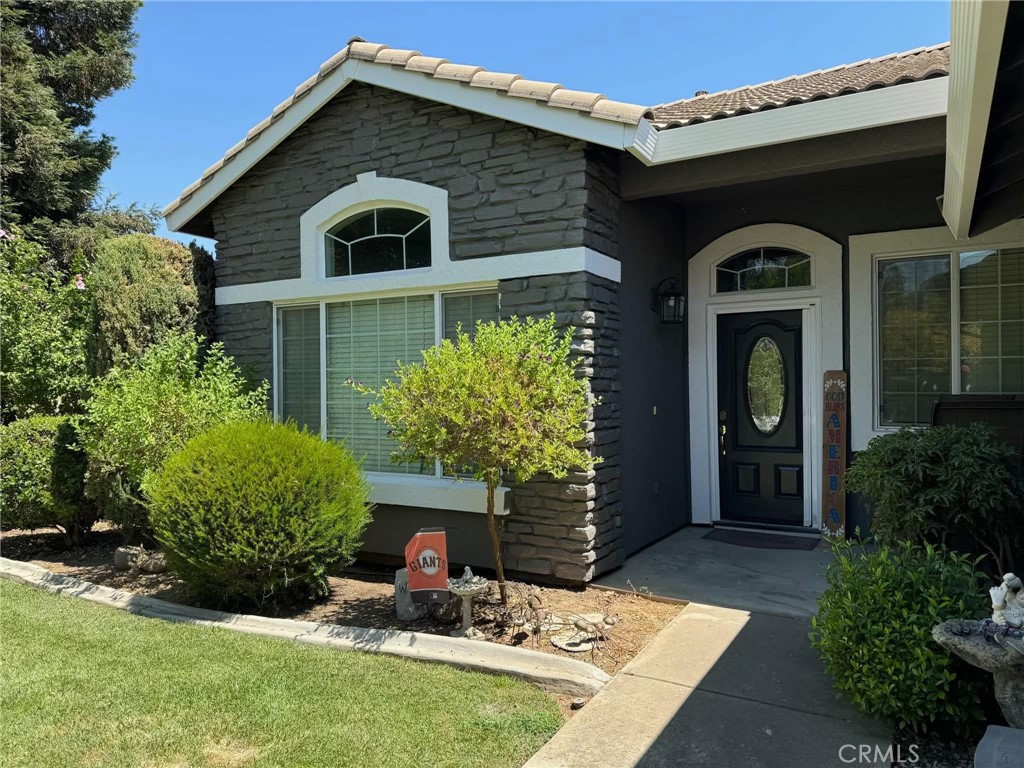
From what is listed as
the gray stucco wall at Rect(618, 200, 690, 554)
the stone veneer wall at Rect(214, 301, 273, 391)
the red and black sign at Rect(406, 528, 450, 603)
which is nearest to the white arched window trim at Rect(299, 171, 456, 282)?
the stone veneer wall at Rect(214, 301, 273, 391)

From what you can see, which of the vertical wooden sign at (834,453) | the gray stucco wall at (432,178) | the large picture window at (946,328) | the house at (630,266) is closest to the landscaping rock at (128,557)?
the house at (630,266)

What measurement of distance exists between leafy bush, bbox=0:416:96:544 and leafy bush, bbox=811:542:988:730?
22.2ft

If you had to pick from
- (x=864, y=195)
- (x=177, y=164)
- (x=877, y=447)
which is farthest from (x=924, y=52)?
(x=177, y=164)

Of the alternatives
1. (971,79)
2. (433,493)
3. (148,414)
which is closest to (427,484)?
(433,493)

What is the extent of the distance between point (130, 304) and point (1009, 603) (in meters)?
7.14

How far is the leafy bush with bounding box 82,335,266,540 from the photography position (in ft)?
19.1

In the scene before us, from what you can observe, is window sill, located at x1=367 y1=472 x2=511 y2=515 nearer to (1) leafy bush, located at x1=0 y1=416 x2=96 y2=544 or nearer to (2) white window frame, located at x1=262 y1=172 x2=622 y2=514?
(2) white window frame, located at x1=262 y1=172 x2=622 y2=514

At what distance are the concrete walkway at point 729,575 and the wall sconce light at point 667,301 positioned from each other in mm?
2203

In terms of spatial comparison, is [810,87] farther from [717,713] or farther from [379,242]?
[717,713]

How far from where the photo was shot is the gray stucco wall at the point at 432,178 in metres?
5.46

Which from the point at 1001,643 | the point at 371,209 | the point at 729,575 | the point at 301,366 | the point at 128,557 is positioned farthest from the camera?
the point at 301,366

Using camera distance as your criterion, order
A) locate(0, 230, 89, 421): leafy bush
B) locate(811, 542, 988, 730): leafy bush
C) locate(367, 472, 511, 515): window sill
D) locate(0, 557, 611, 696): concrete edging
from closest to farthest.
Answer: locate(811, 542, 988, 730): leafy bush < locate(0, 557, 611, 696): concrete edging < locate(367, 472, 511, 515): window sill < locate(0, 230, 89, 421): leafy bush

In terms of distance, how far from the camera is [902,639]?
3.08 meters

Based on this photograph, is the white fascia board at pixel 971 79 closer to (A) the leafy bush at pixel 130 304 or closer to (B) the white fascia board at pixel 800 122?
(B) the white fascia board at pixel 800 122
